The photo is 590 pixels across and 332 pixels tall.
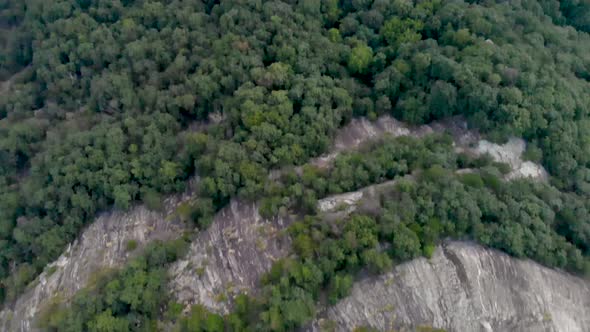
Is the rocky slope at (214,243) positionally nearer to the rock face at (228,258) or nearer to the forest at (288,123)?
the rock face at (228,258)

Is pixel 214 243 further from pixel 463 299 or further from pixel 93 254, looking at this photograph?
pixel 463 299

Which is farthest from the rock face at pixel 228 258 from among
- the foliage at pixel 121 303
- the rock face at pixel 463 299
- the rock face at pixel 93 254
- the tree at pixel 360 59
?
the tree at pixel 360 59

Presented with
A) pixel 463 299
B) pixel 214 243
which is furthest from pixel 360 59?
pixel 463 299

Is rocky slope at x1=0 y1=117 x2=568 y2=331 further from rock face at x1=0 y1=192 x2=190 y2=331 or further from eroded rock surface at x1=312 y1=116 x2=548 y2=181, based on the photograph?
eroded rock surface at x1=312 y1=116 x2=548 y2=181

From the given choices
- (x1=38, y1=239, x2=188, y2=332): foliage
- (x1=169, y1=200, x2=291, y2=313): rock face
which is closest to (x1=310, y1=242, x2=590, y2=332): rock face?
(x1=169, y1=200, x2=291, y2=313): rock face

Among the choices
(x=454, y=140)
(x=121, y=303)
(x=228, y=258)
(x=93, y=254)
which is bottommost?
(x=93, y=254)

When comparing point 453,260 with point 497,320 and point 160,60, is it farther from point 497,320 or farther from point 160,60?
point 160,60

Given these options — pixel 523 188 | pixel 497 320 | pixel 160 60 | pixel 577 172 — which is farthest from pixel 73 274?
pixel 577 172
